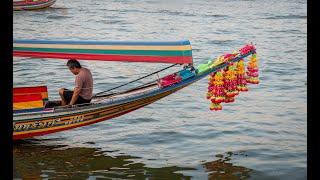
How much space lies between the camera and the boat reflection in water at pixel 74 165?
878 centimetres

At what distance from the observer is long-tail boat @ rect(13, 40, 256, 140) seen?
9.07 meters

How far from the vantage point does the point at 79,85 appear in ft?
31.4

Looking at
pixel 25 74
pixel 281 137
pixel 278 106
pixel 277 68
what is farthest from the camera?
pixel 277 68

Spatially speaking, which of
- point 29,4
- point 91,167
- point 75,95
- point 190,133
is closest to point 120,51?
point 75,95

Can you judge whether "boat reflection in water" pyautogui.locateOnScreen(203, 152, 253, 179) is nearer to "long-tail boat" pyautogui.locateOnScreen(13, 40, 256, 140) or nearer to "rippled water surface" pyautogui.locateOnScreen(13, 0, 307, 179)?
"rippled water surface" pyautogui.locateOnScreen(13, 0, 307, 179)

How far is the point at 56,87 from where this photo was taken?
53.3ft

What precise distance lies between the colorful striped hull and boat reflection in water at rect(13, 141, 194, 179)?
5.86ft

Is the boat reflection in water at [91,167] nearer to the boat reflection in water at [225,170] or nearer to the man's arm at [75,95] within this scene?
the boat reflection in water at [225,170]

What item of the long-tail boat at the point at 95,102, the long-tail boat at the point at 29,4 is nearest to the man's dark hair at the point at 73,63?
the long-tail boat at the point at 95,102

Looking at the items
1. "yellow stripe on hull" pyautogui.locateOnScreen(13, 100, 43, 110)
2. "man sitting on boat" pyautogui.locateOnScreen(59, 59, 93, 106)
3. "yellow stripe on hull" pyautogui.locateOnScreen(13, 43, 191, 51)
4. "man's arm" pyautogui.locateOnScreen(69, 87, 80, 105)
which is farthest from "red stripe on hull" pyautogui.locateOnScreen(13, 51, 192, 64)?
"yellow stripe on hull" pyautogui.locateOnScreen(13, 100, 43, 110)

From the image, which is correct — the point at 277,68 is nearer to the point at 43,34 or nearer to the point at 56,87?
the point at 56,87

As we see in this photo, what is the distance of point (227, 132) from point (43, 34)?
1849 centimetres

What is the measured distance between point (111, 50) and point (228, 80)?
87.0 inches

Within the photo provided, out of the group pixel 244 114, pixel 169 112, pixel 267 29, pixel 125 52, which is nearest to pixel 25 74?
pixel 169 112
